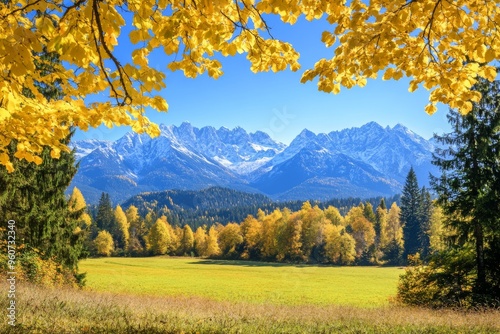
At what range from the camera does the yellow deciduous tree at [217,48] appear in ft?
10.3

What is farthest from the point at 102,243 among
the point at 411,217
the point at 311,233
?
the point at 411,217

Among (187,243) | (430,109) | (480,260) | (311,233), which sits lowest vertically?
(187,243)

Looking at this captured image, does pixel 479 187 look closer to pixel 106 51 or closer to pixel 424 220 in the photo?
pixel 106 51

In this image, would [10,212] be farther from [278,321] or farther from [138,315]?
[278,321]

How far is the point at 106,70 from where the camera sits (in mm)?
3523

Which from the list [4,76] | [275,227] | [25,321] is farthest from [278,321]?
[275,227]

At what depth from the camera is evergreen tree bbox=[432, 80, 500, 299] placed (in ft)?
51.5

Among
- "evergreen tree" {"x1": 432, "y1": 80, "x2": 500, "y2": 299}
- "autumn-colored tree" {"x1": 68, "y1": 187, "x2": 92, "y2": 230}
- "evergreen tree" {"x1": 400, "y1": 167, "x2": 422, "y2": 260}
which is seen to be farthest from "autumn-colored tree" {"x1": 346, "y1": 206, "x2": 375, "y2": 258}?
"evergreen tree" {"x1": 432, "y1": 80, "x2": 500, "y2": 299}

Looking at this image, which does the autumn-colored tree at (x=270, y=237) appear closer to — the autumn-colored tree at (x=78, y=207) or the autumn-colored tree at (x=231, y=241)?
the autumn-colored tree at (x=231, y=241)

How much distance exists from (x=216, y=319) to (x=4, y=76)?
639 centimetres

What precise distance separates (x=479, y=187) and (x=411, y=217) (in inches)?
2958

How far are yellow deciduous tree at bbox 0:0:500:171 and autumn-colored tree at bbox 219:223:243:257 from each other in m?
88.8

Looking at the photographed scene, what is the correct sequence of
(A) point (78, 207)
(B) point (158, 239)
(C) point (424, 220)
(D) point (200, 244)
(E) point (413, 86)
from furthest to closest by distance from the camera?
(D) point (200, 244) → (B) point (158, 239) → (C) point (424, 220) → (A) point (78, 207) → (E) point (413, 86)

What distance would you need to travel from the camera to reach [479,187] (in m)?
16.6
